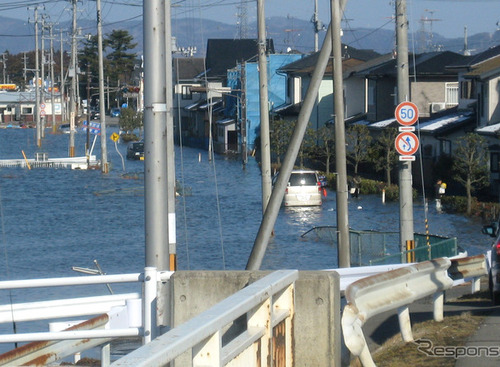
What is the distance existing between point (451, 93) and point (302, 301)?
38.3 meters

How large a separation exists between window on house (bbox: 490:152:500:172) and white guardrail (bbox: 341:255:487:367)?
2237 cm

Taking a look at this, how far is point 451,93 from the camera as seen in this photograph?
138ft

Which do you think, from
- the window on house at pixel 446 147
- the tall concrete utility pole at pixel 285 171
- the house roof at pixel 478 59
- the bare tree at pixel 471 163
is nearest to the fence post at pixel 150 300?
the tall concrete utility pole at pixel 285 171

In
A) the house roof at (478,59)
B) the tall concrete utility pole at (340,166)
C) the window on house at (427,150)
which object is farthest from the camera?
the house roof at (478,59)

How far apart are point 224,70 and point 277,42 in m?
18.5

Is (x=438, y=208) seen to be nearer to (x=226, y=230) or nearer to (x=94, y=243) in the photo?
(x=226, y=230)

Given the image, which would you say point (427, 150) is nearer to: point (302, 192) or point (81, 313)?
point (302, 192)

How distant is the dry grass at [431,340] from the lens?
22.9ft

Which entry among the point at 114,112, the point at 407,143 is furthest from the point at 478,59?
the point at 114,112

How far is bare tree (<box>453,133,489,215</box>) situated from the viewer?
95.2 feet

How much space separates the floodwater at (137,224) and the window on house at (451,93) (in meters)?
8.81

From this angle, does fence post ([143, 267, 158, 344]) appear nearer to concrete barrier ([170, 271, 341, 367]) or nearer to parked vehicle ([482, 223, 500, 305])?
concrete barrier ([170, 271, 341, 367])

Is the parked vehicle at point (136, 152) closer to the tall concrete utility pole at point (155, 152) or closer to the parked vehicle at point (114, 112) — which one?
the tall concrete utility pole at point (155, 152)

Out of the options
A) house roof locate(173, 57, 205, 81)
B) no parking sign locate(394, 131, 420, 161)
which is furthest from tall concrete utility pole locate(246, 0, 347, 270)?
house roof locate(173, 57, 205, 81)
